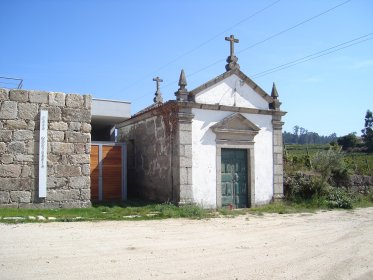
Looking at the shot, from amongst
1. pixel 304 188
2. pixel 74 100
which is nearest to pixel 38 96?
pixel 74 100

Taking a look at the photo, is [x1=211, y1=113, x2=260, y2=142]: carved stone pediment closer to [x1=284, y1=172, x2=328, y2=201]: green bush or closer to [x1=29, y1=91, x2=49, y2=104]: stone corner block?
[x1=284, y1=172, x2=328, y2=201]: green bush

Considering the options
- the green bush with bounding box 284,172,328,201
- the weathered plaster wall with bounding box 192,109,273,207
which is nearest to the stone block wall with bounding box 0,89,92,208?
the weathered plaster wall with bounding box 192,109,273,207

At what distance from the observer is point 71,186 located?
1061 centimetres

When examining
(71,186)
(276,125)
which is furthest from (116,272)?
(276,125)

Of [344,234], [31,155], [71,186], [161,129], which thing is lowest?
[344,234]

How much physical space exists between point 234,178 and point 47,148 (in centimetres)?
625

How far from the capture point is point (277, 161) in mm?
13812

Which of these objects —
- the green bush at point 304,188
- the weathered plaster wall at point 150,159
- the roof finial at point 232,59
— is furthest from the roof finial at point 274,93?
the weathered plaster wall at point 150,159

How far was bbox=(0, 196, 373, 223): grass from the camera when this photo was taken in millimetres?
8885

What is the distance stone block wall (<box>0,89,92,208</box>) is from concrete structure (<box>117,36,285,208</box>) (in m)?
2.79

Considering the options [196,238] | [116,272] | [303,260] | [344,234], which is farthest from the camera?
[344,234]

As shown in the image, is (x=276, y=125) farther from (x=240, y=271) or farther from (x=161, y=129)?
(x=240, y=271)

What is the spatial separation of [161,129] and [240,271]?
8.28 metres

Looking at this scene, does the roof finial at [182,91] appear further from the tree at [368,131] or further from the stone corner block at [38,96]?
the tree at [368,131]
